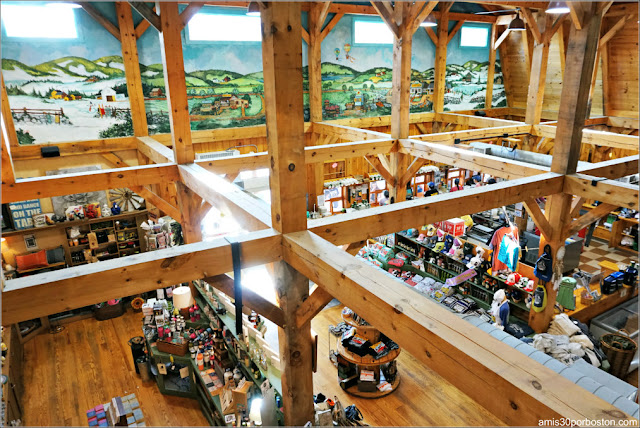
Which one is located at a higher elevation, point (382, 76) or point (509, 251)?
point (382, 76)

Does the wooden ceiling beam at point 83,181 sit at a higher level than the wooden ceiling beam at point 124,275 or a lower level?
higher

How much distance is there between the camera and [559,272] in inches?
223

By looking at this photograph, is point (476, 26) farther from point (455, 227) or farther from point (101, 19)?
point (101, 19)

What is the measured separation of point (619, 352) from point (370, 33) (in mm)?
9288

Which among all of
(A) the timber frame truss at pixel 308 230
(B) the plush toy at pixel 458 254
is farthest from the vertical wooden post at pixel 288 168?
(B) the plush toy at pixel 458 254

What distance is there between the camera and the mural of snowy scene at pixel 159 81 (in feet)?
26.5

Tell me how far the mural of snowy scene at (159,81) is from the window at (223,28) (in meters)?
0.13

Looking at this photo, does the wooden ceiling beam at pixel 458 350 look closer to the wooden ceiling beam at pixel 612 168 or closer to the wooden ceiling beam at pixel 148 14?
the wooden ceiling beam at pixel 148 14

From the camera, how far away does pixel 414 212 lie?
330 cm

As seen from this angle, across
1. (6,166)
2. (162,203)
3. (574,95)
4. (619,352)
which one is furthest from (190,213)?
(619,352)

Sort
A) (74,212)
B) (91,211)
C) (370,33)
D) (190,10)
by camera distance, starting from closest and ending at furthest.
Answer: (190,10), (74,212), (91,211), (370,33)

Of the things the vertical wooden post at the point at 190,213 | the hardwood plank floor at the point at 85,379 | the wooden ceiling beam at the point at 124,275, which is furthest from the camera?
the hardwood plank floor at the point at 85,379

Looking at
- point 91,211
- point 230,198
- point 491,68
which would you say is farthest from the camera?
point 491,68

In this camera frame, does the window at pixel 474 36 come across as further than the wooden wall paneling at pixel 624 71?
Yes
